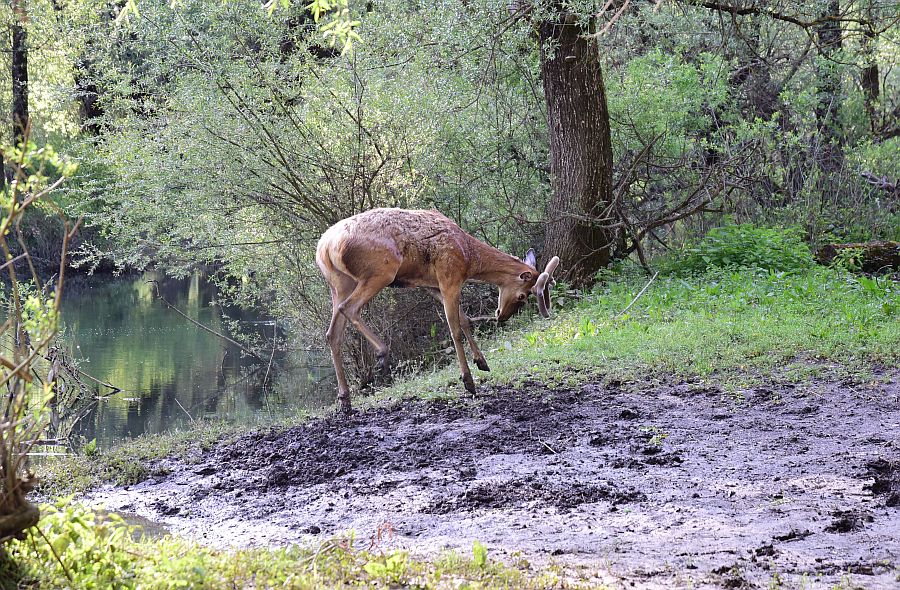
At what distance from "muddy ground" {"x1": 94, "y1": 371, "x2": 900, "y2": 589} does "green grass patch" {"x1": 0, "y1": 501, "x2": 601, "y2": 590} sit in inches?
16.1

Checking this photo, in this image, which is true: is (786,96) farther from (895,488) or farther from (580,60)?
(895,488)

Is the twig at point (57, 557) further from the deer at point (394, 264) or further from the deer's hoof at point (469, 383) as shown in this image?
the deer's hoof at point (469, 383)

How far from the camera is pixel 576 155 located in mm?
15445

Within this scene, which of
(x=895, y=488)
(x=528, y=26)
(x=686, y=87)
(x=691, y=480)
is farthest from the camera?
(x=686, y=87)

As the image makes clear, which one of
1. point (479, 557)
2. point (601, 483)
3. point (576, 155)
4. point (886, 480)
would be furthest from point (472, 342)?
point (576, 155)

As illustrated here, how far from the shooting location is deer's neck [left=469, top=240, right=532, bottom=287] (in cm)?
996

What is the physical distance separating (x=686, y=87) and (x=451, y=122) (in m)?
5.55

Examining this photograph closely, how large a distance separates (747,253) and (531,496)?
1035 cm

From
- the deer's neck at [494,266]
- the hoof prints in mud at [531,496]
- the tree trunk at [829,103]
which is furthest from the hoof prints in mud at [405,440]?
the tree trunk at [829,103]

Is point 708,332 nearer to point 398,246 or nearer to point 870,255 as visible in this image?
point 398,246

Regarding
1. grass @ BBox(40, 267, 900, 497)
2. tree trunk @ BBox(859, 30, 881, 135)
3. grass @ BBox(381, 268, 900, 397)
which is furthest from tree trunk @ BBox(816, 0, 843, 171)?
grass @ BBox(40, 267, 900, 497)

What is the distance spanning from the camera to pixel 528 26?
14.2 meters

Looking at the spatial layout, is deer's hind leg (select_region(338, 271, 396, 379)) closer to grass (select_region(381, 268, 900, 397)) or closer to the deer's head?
grass (select_region(381, 268, 900, 397))

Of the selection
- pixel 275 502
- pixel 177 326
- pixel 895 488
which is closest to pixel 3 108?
pixel 177 326
